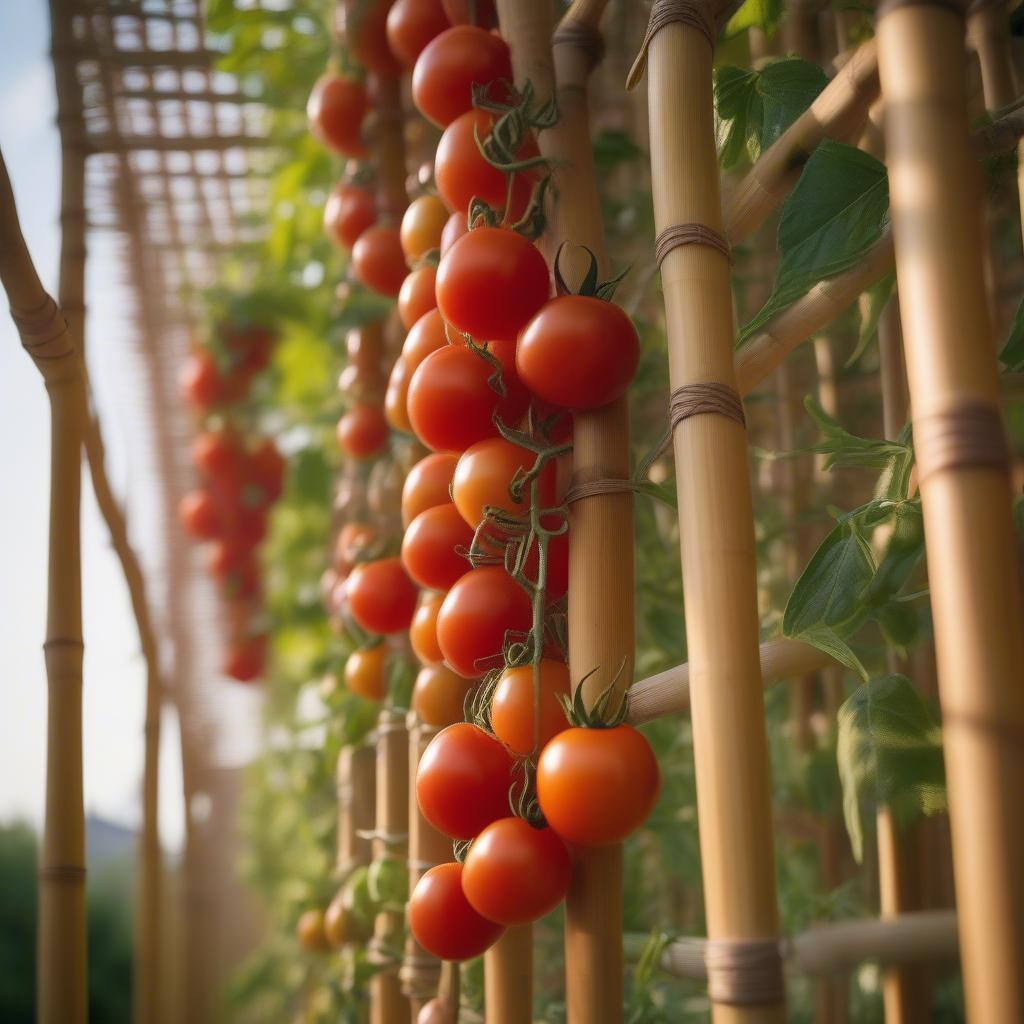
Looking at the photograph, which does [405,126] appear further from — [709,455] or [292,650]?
[292,650]

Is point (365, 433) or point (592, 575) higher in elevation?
point (365, 433)

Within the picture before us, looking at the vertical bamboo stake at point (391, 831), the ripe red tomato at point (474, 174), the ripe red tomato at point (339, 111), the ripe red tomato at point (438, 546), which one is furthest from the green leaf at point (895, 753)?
the ripe red tomato at point (339, 111)

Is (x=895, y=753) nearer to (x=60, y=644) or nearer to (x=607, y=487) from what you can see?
(x=607, y=487)

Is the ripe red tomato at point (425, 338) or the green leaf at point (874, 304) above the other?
the ripe red tomato at point (425, 338)

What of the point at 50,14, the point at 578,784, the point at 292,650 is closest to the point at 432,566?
the point at 578,784

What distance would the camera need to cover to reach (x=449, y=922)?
0.53 meters

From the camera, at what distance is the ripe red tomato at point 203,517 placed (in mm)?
1721

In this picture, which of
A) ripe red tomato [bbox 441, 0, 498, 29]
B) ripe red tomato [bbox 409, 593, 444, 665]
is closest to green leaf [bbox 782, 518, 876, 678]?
ripe red tomato [bbox 409, 593, 444, 665]

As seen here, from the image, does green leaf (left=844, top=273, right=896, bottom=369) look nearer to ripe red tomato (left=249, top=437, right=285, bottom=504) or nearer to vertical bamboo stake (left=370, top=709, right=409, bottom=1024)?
vertical bamboo stake (left=370, top=709, right=409, bottom=1024)

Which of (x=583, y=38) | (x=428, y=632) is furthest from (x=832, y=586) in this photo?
(x=583, y=38)

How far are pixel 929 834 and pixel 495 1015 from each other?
19.9 inches

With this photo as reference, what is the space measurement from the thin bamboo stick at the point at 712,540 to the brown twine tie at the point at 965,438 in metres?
0.10

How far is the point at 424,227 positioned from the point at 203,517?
1.11 metres

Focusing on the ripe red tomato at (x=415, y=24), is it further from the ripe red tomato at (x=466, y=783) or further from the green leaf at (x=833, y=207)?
the ripe red tomato at (x=466, y=783)
